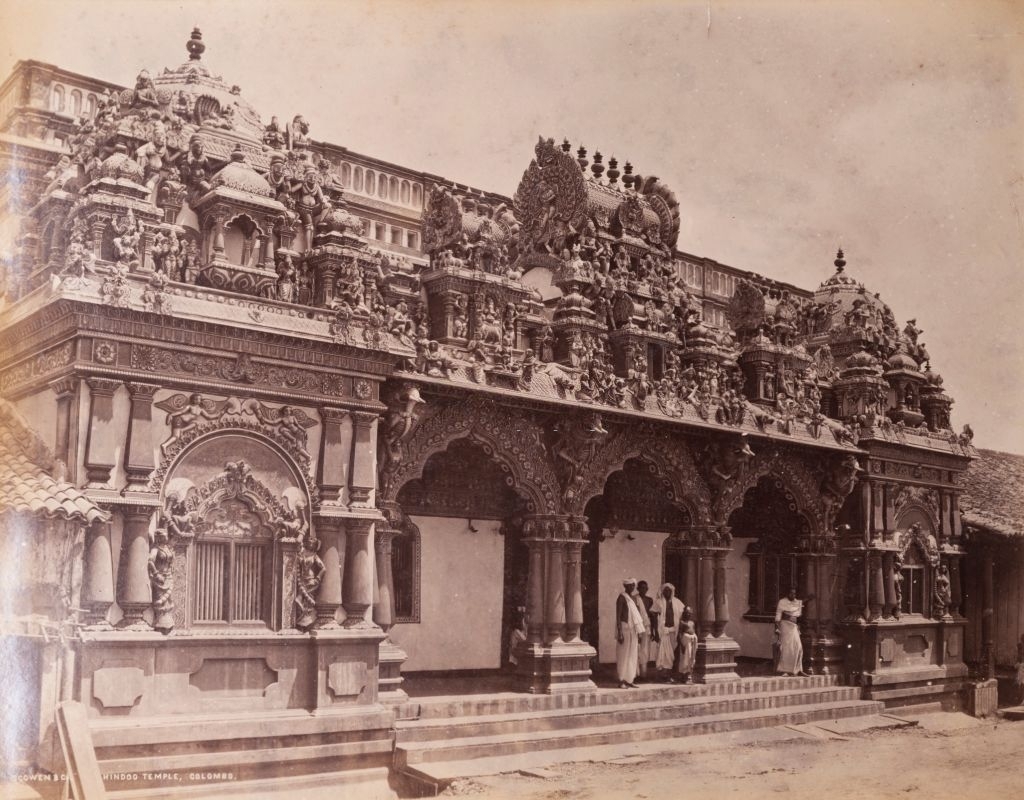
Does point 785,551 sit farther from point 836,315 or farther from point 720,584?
point 836,315

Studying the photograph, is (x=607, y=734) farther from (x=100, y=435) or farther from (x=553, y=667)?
(x=100, y=435)

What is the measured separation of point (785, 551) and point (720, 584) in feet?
11.5

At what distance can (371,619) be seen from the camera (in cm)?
1328

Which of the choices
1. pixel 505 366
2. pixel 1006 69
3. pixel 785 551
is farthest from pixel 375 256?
pixel 785 551

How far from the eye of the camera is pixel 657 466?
58.1ft

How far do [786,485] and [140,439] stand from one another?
39.8 feet

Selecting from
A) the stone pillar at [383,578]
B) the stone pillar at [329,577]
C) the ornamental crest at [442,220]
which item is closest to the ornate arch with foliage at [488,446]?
the stone pillar at [383,578]

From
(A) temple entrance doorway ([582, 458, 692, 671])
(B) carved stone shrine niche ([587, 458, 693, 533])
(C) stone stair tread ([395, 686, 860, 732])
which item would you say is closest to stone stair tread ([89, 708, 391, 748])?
(C) stone stair tread ([395, 686, 860, 732])

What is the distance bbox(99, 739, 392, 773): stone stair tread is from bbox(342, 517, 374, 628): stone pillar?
1.39m

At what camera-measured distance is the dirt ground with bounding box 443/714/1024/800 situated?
42.6 ft

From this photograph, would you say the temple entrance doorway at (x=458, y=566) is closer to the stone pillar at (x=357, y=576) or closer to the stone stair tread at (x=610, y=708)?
the stone stair tread at (x=610, y=708)

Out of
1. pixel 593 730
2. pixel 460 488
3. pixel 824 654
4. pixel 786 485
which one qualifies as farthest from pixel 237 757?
pixel 824 654

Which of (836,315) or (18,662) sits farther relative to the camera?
(836,315)

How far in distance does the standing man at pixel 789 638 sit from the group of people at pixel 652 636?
2.11m
